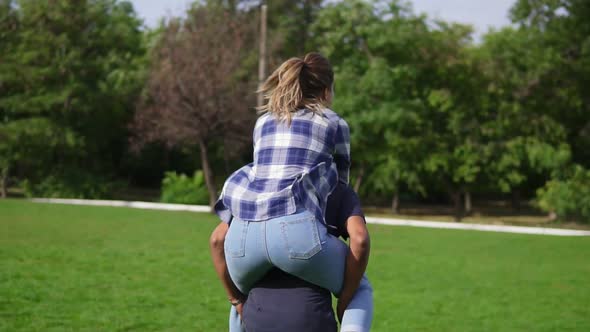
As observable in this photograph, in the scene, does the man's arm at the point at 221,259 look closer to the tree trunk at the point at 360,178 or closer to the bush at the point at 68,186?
the tree trunk at the point at 360,178

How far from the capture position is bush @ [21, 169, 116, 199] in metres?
30.4

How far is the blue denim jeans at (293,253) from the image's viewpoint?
8.50ft

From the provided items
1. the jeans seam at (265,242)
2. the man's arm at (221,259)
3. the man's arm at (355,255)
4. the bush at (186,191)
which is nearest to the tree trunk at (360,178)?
the bush at (186,191)

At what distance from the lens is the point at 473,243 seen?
16.3 metres

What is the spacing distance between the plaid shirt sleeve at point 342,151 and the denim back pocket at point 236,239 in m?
0.45

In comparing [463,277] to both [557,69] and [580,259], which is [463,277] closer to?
[580,259]

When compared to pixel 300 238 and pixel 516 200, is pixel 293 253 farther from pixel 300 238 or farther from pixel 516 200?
pixel 516 200

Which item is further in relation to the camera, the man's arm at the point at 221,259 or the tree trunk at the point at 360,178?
the tree trunk at the point at 360,178

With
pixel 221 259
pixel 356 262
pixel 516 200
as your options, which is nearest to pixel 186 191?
pixel 516 200

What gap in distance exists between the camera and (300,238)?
2.59 metres

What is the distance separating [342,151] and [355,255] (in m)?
0.44

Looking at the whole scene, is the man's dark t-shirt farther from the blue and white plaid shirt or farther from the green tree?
the green tree

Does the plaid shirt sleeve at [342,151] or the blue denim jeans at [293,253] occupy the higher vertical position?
the plaid shirt sleeve at [342,151]

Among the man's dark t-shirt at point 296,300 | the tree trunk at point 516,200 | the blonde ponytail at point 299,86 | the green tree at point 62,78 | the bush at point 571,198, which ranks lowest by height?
the tree trunk at point 516,200
